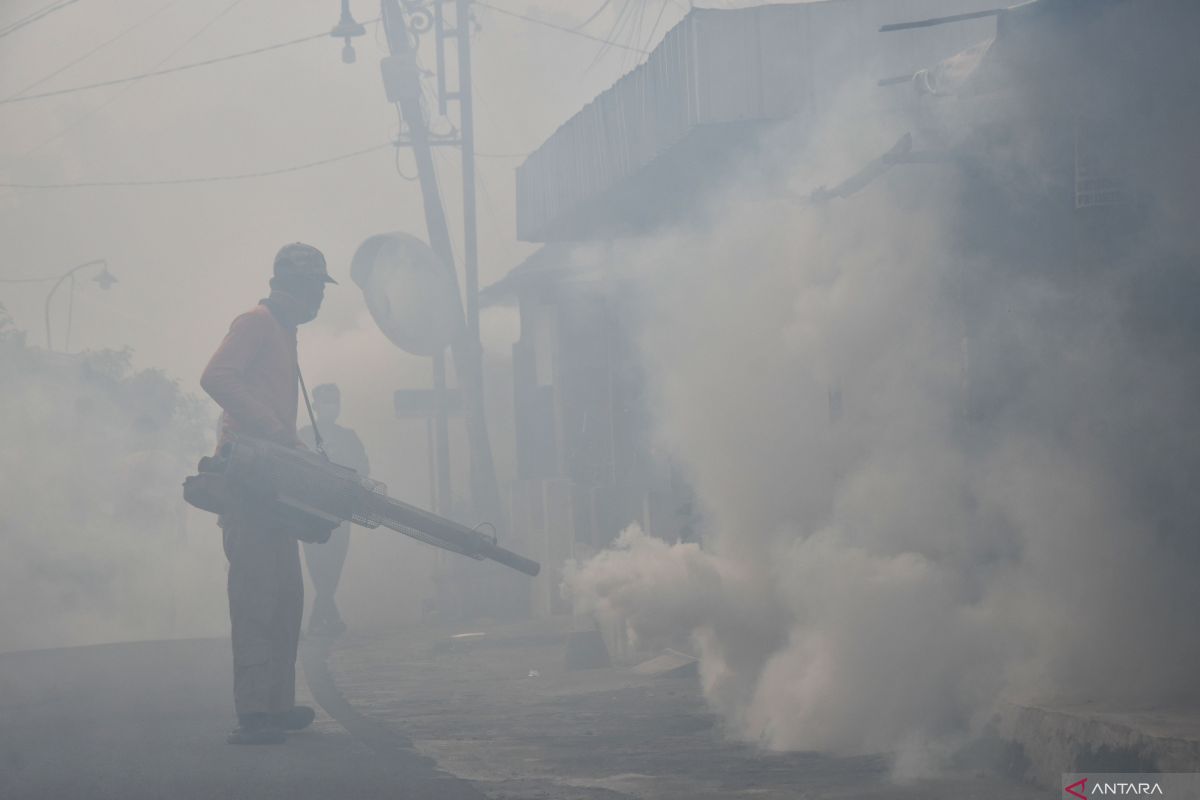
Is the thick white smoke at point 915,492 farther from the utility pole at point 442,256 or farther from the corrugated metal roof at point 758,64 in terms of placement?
the utility pole at point 442,256

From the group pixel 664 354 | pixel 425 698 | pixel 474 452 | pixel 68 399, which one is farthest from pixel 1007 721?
pixel 68 399

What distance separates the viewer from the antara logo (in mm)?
4402

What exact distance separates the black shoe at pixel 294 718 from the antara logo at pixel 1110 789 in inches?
127

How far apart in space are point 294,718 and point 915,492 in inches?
113

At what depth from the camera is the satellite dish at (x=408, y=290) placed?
14.4 meters

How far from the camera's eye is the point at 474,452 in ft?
51.3

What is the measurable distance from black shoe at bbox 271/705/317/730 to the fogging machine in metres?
0.75

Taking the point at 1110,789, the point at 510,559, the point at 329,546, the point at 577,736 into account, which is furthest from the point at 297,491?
the point at 329,546

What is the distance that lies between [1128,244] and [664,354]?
15.0 ft

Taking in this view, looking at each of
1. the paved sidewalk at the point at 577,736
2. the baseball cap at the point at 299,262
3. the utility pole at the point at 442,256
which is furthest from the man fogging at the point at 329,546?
the baseball cap at the point at 299,262

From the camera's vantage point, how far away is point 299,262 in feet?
22.4

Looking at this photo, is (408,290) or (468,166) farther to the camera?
(468,166)

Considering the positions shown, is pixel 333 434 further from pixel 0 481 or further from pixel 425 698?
pixel 425 698

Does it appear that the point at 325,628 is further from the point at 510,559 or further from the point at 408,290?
the point at 510,559
